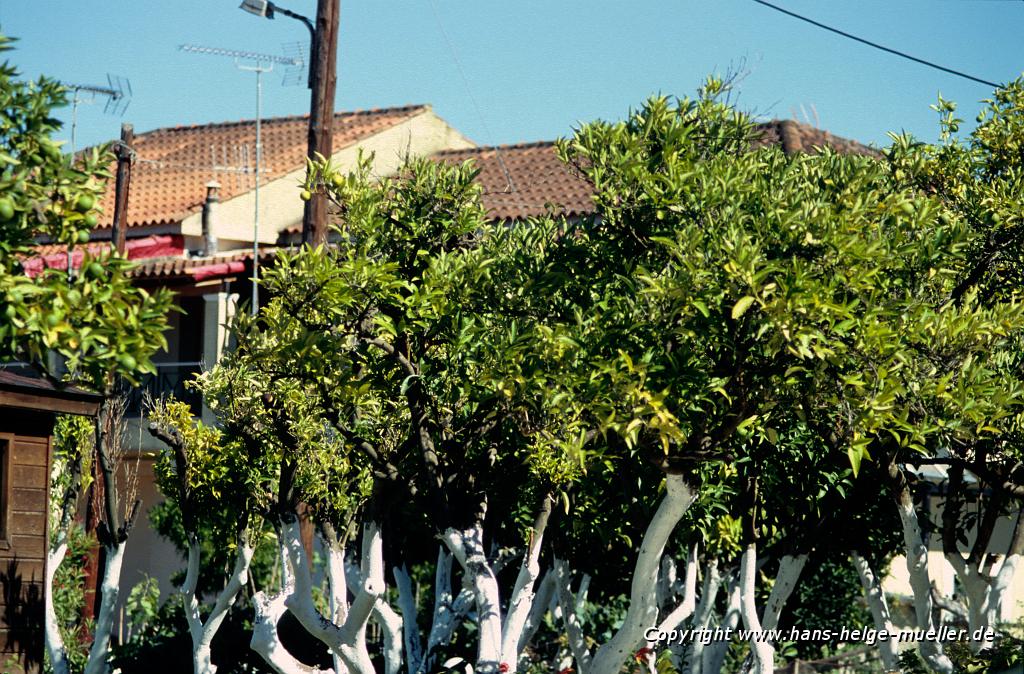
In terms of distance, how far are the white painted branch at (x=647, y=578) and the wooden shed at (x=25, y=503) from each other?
19.2 feet

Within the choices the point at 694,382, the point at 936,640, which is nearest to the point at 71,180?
the point at 694,382

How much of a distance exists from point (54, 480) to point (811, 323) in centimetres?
1537

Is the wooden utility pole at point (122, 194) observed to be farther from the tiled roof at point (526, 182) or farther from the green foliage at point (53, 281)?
the green foliage at point (53, 281)

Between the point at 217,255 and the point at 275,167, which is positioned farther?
the point at 275,167

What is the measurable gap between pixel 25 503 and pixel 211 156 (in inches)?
891

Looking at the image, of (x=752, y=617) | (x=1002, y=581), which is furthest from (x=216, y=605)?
(x=1002, y=581)

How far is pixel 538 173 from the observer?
29844 mm

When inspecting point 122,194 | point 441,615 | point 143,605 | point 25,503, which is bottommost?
point 143,605

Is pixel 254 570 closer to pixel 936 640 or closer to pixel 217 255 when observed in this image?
pixel 217 255

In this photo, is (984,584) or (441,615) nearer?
(984,584)

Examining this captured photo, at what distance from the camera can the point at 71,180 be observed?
23.3 ft

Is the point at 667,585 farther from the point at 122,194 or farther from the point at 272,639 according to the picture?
the point at 122,194

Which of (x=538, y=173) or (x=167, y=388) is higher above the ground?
(x=538, y=173)

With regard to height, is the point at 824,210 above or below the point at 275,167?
below
